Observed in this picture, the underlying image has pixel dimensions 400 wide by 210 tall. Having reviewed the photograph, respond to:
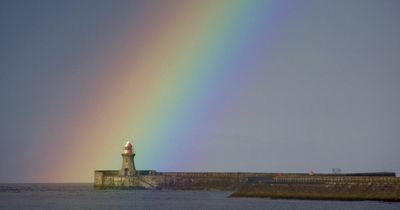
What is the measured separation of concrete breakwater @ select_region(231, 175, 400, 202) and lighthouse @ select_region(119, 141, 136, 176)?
39.2 m

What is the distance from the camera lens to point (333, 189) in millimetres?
101562

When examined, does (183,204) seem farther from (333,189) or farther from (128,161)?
(128,161)

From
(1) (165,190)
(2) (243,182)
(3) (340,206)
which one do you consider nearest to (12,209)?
(3) (340,206)

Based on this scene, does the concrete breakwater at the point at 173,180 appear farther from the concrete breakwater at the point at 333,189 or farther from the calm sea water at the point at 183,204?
the calm sea water at the point at 183,204

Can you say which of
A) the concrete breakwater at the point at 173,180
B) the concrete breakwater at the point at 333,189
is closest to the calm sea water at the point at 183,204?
the concrete breakwater at the point at 333,189

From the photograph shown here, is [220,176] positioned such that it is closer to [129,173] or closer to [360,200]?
[129,173]

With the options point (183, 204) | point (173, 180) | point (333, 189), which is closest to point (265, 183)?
point (333, 189)

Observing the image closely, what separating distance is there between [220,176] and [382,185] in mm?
54865

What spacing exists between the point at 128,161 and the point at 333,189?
197ft

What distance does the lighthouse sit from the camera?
496ft

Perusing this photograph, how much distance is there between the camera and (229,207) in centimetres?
8769

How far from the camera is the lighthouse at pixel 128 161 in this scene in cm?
15112

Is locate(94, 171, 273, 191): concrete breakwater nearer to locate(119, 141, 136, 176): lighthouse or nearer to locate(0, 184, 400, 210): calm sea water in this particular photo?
locate(119, 141, 136, 176): lighthouse

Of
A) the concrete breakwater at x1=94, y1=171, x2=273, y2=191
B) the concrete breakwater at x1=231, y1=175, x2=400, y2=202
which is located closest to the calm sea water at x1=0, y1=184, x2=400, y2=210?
the concrete breakwater at x1=231, y1=175, x2=400, y2=202
